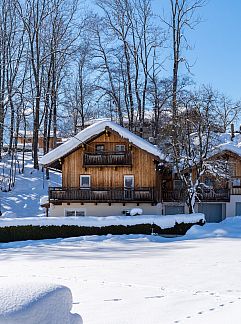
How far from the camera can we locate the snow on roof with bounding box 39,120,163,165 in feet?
101

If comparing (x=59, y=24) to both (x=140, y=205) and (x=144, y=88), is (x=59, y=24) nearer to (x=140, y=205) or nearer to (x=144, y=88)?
(x=144, y=88)

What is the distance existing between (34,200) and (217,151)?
1405cm

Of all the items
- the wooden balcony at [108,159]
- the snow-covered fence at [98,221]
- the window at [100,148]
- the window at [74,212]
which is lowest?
the snow-covered fence at [98,221]

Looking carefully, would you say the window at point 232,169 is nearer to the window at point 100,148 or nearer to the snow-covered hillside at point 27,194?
the window at point 100,148

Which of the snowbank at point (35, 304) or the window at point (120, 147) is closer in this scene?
the snowbank at point (35, 304)

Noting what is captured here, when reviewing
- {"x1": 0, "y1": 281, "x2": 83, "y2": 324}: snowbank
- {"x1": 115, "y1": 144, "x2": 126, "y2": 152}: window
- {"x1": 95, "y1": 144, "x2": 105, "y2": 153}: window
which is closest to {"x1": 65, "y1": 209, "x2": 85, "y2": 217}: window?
{"x1": 95, "y1": 144, "x2": 105, "y2": 153}: window

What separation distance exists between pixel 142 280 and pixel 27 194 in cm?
2583

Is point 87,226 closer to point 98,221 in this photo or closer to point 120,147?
point 98,221

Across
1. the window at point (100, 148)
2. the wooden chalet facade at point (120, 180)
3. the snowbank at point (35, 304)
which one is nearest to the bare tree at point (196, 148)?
the wooden chalet facade at point (120, 180)

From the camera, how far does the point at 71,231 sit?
25.0 metres

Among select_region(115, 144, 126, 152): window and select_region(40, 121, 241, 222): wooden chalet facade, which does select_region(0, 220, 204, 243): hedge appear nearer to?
select_region(40, 121, 241, 222): wooden chalet facade

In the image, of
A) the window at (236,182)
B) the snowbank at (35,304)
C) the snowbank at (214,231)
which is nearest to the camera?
the snowbank at (35,304)

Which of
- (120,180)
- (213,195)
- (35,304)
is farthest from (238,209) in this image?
(35,304)

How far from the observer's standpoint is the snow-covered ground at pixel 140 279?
672cm
